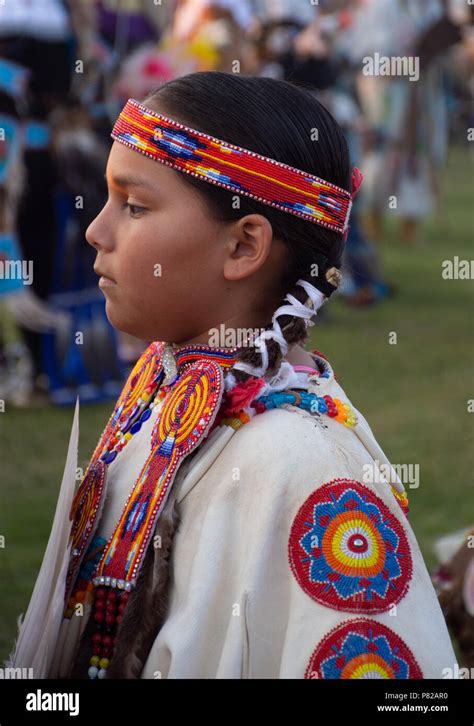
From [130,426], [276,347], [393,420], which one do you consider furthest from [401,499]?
[393,420]

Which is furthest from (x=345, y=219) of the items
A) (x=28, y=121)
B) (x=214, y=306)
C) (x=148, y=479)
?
(x=28, y=121)

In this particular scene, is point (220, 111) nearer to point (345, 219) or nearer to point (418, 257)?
point (345, 219)

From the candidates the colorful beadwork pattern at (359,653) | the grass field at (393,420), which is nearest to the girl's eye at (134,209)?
the colorful beadwork pattern at (359,653)

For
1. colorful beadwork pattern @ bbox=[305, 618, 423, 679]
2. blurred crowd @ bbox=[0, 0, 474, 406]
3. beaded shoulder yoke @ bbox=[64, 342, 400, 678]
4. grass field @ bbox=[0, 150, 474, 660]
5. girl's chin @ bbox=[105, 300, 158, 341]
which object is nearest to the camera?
colorful beadwork pattern @ bbox=[305, 618, 423, 679]

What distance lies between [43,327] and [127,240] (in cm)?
440

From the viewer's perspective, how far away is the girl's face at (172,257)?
1896 millimetres

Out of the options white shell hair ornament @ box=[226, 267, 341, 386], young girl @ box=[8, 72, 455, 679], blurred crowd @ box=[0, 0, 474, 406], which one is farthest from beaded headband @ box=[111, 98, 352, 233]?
blurred crowd @ box=[0, 0, 474, 406]

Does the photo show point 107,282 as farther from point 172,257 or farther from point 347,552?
point 347,552

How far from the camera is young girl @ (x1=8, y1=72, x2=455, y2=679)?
1.77 metres

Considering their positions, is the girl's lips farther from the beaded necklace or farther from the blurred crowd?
the blurred crowd

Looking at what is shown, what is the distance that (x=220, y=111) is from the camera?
190 centimetres

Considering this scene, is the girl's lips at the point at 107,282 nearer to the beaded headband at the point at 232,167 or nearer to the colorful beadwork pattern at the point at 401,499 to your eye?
the beaded headband at the point at 232,167

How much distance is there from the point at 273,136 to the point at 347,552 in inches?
25.7

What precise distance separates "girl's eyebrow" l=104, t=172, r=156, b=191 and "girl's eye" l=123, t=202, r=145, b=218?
0.03 meters
